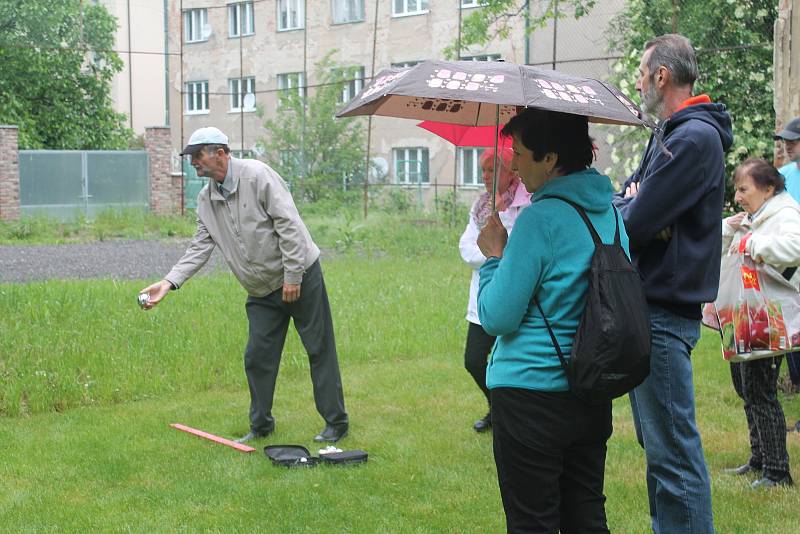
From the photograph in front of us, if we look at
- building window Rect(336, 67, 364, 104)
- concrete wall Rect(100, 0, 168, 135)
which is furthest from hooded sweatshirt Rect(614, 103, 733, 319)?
concrete wall Rect(100, 0, 168, 135)

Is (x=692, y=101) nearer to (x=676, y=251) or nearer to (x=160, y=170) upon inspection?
(x=676, y=251)

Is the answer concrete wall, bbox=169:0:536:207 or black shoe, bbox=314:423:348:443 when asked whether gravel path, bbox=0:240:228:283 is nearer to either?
concrete wall, bbox=169:0:536:207

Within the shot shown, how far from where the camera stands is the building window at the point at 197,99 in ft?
135

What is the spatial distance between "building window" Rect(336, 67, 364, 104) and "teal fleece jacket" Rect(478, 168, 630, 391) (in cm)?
2779

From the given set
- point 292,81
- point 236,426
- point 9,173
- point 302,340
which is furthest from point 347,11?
point 302,340

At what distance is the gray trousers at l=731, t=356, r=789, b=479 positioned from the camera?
17.8ft

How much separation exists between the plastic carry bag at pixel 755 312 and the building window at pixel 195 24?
3789 centimetres

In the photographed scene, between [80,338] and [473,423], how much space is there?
155 inches

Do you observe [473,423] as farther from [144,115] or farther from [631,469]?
[144,115]

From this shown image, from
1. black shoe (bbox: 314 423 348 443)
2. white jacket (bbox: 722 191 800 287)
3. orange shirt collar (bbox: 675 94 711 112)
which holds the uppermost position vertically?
orange shirt collar (bbox: 675 94 711 112)

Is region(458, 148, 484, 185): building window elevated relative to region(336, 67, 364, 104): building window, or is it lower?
lower

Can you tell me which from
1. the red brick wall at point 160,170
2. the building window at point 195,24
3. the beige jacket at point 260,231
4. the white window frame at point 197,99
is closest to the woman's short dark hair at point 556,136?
the beige jacket at point 260,231

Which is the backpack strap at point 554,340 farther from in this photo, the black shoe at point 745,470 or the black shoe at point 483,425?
the black shoe at point 483,425

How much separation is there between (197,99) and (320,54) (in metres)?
7.32
